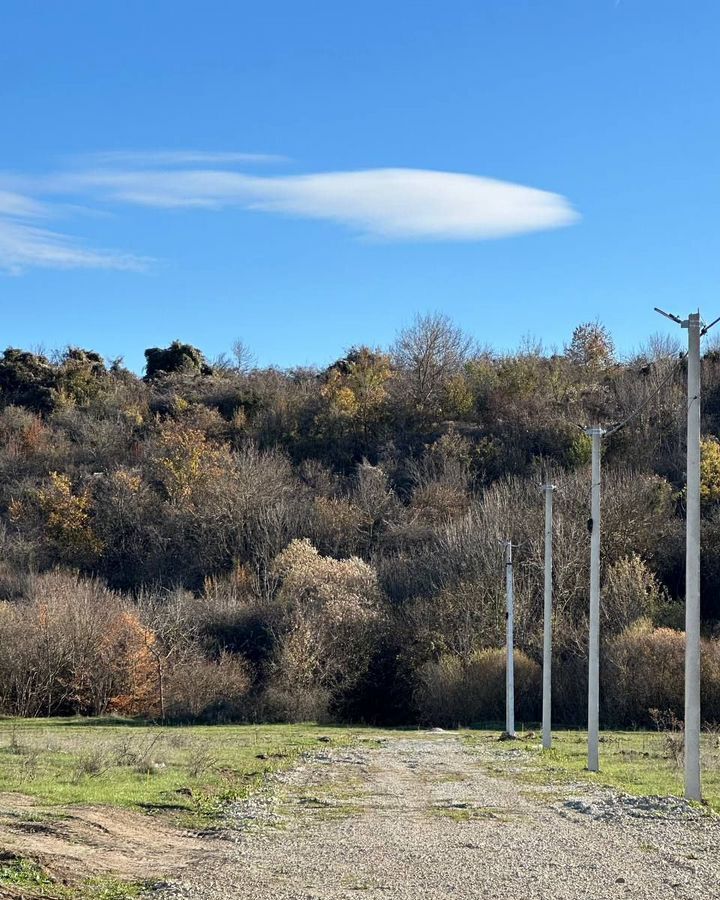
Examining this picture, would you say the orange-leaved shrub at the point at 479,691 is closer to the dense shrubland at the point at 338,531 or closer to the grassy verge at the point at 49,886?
the dense shrubland at the point at 338,531

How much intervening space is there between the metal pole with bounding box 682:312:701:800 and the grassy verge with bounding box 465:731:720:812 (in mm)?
727

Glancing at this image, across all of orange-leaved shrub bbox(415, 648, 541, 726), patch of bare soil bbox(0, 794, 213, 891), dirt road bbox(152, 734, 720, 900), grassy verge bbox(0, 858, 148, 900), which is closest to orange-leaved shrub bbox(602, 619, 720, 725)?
orange-leaved shrub bbox(415, 648, 541, 726)

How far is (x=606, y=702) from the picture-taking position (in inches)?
1965

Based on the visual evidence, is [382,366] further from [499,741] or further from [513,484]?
[499,741]

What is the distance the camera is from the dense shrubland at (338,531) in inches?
2085

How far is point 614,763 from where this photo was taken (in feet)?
84.1

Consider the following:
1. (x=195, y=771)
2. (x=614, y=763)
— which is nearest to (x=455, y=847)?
(x=195, y=771)

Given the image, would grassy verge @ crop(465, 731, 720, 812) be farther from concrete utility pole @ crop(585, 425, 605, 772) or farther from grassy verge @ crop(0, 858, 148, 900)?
grassy verge @ crop(0, 858, 148, 900)

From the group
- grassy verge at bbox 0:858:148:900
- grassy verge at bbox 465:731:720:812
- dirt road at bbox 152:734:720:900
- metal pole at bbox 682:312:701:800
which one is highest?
metal pole at bbox 682:312:701:800

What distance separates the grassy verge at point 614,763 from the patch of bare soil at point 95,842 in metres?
8.18

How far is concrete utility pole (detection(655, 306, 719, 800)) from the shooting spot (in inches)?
677

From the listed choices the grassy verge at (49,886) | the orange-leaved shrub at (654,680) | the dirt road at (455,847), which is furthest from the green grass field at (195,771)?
the orange-leaved shrub at (654,680)

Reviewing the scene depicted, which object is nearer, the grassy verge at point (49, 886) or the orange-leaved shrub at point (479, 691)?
the grassy verge at point (49, 886)

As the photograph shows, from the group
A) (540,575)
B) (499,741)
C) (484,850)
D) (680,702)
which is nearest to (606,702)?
(680,702)
